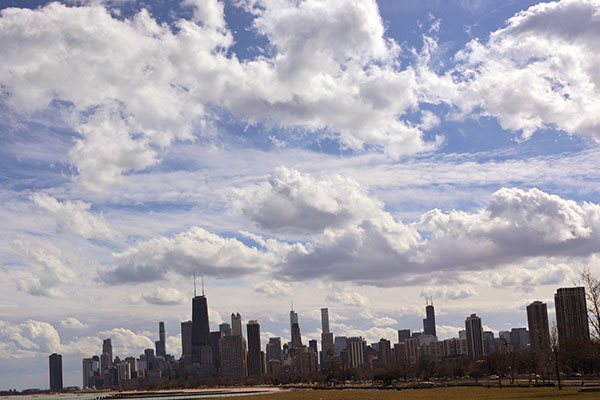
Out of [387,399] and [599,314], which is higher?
[599,314]

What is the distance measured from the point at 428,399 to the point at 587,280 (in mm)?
24654

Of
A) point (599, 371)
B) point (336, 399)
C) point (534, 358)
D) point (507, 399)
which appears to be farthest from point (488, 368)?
point (507, 399)

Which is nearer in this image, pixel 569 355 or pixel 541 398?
pixel 541 398

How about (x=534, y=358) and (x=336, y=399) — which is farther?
(x=534, y=358)

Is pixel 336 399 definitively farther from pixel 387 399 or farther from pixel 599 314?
pixel 599 314

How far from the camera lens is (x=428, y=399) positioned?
84.4 metres

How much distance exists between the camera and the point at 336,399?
91812mm

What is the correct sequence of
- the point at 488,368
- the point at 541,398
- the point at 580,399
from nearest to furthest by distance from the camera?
the point at 580,399
the point at 541,398
the point at 488,368

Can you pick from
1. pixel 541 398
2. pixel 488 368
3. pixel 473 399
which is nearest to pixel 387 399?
pixel 473 399

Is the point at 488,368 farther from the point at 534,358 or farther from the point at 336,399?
the point at 336,399

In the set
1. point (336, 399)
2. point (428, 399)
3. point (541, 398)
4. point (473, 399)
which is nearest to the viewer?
point (541, 398)

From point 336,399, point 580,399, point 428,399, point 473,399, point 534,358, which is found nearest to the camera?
point 580,399

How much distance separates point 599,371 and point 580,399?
112m

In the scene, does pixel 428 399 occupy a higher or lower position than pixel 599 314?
lower
